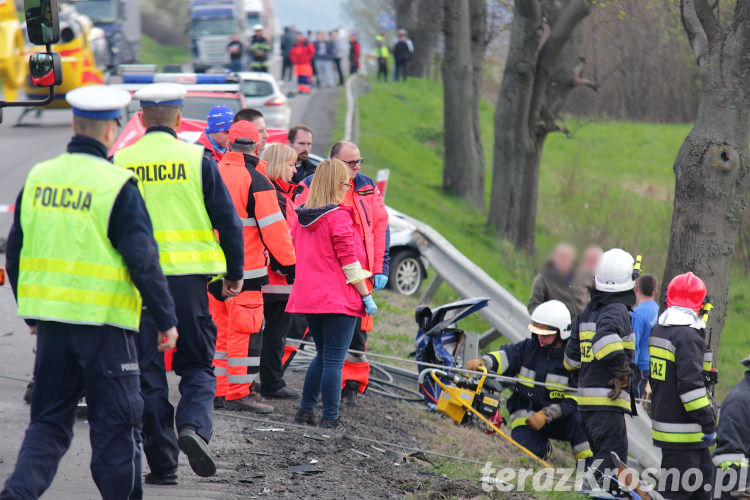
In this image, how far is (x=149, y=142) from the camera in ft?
16.2

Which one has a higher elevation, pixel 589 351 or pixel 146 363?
pixel 146 363

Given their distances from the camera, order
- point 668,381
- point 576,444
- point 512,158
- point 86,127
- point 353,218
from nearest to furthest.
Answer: point 86,127 → point 668,381 → point 353,218 → point 576,444 → point 512,158

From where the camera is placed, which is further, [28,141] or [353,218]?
[28,141]

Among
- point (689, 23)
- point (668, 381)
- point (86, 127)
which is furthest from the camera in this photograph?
point (689, 23)

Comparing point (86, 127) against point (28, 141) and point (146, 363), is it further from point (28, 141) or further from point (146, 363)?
point (28, 141)

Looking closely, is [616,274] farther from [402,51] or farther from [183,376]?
[402,51]

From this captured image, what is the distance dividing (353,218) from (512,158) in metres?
12.0

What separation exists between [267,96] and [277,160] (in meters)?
14.5

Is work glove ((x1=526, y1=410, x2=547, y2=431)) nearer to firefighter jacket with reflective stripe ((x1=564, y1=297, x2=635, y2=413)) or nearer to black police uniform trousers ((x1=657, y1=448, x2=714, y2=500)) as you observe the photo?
firefighter jacket with reflective stripe ((x1=564, y1=297, x2=635, y2=413))

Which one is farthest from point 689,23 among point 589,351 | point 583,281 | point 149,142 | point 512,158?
point 512,158

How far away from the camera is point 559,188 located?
26.6 m

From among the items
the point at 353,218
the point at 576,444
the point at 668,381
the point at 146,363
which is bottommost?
the point at 576,444

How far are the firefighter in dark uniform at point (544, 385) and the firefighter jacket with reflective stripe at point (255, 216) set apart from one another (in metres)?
1.96

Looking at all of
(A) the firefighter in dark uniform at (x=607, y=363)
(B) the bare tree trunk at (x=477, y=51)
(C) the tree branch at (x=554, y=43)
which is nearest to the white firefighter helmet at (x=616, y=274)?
(A) the firefighter in dark uniform at (x=607, y=363)
